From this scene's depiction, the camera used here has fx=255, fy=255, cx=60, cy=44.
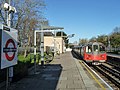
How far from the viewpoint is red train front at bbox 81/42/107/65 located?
94.4 feet

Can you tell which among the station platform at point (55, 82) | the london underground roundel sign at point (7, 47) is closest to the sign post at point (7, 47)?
the london underground roundel sign at point (7, 47)

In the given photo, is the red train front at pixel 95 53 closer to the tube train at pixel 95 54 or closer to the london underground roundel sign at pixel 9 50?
the tube train at pixel 95 54

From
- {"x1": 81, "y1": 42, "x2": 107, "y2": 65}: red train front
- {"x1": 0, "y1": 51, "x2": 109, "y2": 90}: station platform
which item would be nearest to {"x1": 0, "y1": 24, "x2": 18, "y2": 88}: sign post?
{"x1": 0, "y1": 51, "x2": 109, "y2": 90}: station platform

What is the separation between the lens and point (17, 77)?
1393 centimetres

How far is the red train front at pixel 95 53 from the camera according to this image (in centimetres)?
2877

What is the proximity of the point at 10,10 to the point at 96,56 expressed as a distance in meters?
20.8

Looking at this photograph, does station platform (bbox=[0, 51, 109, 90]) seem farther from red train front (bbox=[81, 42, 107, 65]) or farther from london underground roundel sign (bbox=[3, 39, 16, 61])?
red train front (bbox=[81, 42, 107, 65])

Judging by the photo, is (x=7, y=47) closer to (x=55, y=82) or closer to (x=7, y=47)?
(x=7, y=47)

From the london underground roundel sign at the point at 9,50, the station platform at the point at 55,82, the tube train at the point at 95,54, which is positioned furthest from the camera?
the tube train at the point at 95,54

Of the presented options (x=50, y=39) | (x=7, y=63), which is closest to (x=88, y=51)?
(x=7, y=63)

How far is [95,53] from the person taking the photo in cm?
2884

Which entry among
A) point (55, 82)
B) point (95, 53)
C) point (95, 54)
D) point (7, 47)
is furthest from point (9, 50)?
point (95, 53)

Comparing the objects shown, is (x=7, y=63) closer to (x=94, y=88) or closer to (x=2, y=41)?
(x=2, y=41)

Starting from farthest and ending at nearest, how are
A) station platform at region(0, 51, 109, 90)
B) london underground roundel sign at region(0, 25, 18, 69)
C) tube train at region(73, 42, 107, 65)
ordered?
tube train at region(73, 42, 107, 65), station platform at region(0, 51, 109, 90), london underground roundel sign at region(0, 25, 18, 69)
